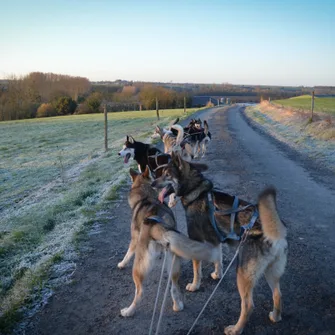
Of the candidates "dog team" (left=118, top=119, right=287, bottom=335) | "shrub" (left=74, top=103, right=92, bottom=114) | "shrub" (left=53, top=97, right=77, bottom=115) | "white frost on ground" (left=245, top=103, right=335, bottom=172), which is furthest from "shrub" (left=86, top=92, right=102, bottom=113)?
"dog team" (left=118, top=119, right=287, bottom=335)

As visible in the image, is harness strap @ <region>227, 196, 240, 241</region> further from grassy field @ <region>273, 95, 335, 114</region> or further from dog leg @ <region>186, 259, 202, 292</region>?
grassy field @ <region>273, 95, 335, 114</region>

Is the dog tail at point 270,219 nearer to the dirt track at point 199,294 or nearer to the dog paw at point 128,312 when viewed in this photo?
the dirt track at point 199,294

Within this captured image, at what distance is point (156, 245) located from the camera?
381cm

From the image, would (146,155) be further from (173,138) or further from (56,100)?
(56,100)

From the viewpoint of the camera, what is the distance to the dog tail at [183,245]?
335cm

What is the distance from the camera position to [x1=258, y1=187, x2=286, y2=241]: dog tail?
11.2 ft

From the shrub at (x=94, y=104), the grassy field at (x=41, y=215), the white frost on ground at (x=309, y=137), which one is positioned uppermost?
the shrub at (x=94, y=104)

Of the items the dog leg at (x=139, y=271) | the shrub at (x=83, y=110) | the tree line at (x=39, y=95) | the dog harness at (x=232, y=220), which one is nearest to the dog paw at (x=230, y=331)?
the dog harness at (x=232, y=220)

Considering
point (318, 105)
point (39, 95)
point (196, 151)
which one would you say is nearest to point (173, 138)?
point (196, 151)

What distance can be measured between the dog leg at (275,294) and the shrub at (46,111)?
64.1 m

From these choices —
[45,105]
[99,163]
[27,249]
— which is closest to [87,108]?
[45,105]

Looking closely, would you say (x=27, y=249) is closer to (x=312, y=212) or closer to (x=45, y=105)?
(x=312, y=212)

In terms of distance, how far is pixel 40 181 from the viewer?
1376 centimetres

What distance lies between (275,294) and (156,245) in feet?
4.94
